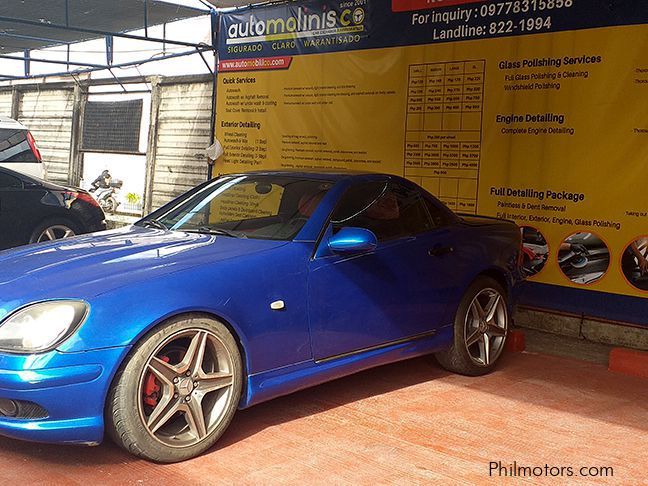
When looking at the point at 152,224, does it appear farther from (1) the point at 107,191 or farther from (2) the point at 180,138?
(1) the point at 107,191

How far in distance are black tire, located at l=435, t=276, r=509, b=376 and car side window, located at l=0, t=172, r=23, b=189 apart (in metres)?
5.52

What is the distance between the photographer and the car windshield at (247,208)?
4609 mm

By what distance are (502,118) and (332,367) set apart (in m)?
3.48

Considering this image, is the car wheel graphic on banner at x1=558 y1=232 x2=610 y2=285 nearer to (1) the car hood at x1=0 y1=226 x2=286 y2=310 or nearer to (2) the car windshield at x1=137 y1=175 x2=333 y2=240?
(2) the car windshield at x1=137 y1=175 x2=333 y2=240

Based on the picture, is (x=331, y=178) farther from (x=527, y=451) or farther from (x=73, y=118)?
(x=73, y=118)

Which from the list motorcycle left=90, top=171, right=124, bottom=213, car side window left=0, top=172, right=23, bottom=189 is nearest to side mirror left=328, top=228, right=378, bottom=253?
car side window left=0, top=172, right=23, bottom=189

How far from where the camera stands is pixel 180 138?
1137cm

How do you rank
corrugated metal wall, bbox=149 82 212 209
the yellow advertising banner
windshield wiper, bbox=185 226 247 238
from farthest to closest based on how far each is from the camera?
corrugated metal wall, bbox=149 82 212 209 < the yellow advertising banner < windshield wiper, bbox=185 226 247 238

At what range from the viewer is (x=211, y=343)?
A: 12.5 ft

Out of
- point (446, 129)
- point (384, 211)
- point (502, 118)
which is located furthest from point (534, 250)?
point (384, 211)

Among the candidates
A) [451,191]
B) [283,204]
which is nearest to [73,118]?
[451,191]

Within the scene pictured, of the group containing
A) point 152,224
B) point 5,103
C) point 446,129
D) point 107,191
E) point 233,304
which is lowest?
point 107,191

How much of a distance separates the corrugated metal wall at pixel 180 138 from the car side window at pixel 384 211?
5687 mm

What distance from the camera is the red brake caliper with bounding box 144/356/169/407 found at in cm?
359
